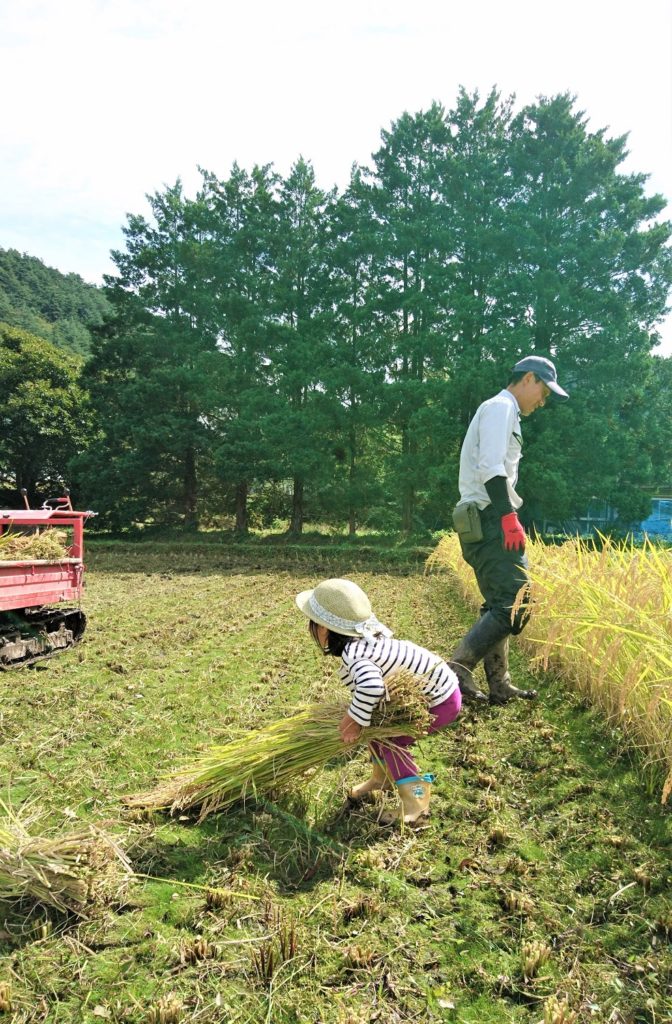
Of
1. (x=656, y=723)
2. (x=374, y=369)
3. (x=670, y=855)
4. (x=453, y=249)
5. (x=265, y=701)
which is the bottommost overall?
(x=265, y=701)

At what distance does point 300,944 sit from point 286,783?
34.6 inches

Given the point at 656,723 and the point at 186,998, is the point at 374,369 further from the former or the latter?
the point at 186,998

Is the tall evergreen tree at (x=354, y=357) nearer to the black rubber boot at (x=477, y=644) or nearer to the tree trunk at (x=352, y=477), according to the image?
the tree trunk at (x=352, y=477)

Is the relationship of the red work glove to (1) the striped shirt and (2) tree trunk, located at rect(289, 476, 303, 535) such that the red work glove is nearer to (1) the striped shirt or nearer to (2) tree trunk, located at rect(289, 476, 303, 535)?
(1) the striped shirt

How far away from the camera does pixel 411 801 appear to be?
93.7 inches

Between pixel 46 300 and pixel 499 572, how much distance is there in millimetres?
69967

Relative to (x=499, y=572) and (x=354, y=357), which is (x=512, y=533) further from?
(x=354, y=357)

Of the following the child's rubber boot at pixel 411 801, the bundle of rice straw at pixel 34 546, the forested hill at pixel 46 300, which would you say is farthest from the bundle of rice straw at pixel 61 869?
the forested hill at pixel 46 300

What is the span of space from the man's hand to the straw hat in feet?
1.10

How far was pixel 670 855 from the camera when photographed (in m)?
2.13

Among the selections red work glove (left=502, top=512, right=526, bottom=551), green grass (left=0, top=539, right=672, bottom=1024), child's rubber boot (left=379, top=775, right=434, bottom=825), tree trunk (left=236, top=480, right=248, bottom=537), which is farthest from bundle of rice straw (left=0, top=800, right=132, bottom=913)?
tree trunk (left=236, top=480, right=248, bottom=537)

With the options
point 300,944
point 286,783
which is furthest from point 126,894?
point 286,783

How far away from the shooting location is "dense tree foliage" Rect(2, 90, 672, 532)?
680 inches

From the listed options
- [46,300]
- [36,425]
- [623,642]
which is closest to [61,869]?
[623,642]
